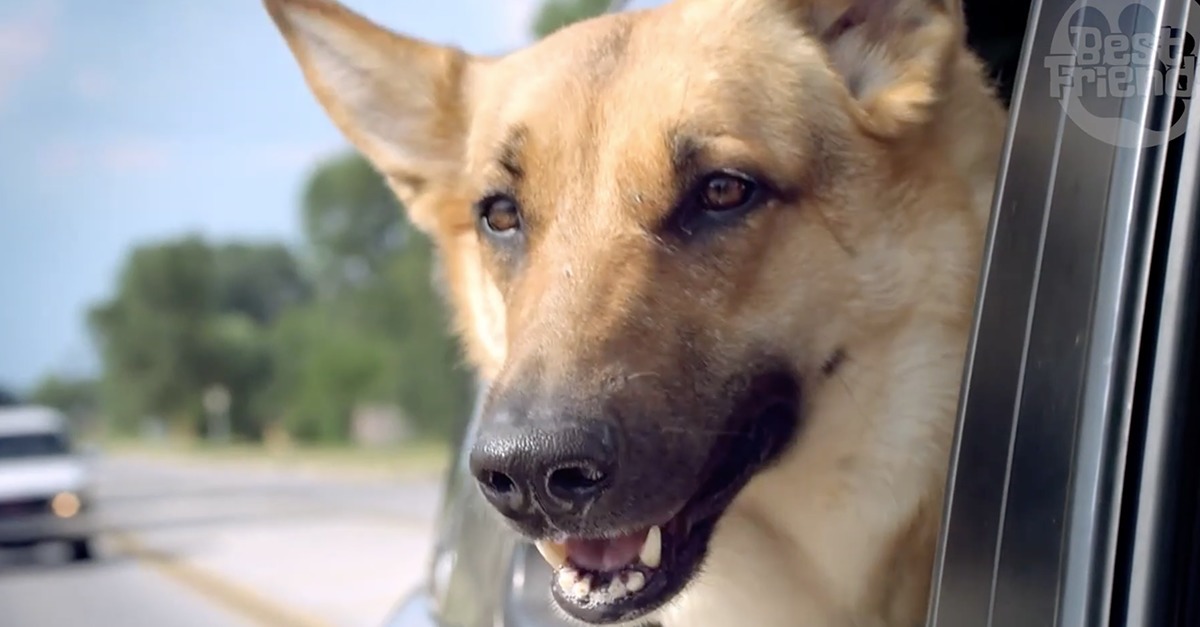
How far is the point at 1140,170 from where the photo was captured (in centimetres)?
96

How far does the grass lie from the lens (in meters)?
6.57

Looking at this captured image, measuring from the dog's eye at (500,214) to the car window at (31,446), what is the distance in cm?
618

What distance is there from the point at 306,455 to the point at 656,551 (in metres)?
6.21

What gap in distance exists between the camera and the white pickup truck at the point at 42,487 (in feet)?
23.4

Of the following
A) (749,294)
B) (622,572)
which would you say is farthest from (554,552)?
(749,294)

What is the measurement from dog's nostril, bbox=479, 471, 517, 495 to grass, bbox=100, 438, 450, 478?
177 inches

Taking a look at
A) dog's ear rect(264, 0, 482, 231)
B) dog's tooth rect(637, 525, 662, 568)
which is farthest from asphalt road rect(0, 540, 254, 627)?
dog's tooth rect(637, 525, 662, 568)

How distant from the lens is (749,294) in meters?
Answer: 1.61

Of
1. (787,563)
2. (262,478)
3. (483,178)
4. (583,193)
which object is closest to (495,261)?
(483,178)

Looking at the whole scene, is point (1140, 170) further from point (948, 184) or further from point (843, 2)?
point (843, 2)

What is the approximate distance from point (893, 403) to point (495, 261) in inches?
27.6

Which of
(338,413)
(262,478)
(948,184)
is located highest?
Result: (948,184)

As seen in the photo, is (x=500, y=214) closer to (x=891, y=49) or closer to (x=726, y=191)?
(x=726, y=191)

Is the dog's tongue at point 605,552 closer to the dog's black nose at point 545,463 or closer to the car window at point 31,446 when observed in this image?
the dog's black nose at point 545,463
